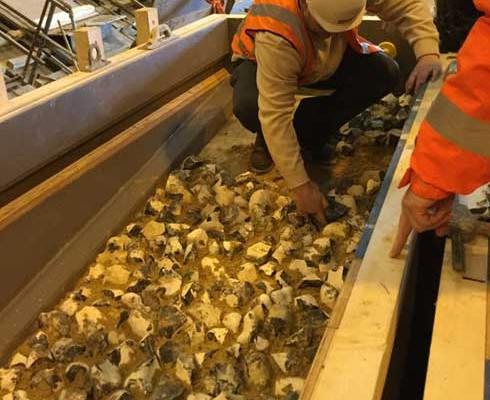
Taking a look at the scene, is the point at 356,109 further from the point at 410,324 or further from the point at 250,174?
the point at 410,324

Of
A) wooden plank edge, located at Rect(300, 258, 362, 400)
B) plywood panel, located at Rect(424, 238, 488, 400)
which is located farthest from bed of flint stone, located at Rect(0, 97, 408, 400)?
plywood panel, located at Rect(424, 238, 488, 400)

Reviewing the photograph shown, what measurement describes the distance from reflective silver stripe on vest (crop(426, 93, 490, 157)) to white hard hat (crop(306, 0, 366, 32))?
0.51 meters

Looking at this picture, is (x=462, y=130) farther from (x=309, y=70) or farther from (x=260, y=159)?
(x=260, y=159)

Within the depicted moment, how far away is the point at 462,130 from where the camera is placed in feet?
2.81

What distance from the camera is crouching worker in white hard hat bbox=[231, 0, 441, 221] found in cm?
144

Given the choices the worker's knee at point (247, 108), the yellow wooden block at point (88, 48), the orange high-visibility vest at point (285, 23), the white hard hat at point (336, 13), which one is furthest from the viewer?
the worker's knee at point (247, 108)

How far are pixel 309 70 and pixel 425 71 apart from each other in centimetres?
44

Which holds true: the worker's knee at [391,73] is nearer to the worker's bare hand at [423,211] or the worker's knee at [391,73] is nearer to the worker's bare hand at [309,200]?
the worker's bare hand at [309,200]

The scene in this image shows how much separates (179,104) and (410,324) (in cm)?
120

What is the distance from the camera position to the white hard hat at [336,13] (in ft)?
4.33

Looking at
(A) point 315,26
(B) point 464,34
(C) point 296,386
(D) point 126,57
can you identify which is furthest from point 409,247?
(B) point 464,34

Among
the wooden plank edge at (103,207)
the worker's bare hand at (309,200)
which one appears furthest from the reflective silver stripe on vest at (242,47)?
the worker's bare hand at (309,200)

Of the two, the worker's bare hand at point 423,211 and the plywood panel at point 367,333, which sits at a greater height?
the worker's bare hand at point 423,211

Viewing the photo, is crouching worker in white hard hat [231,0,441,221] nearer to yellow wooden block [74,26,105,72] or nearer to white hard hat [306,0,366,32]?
white hard hat [306,0,366,32]
